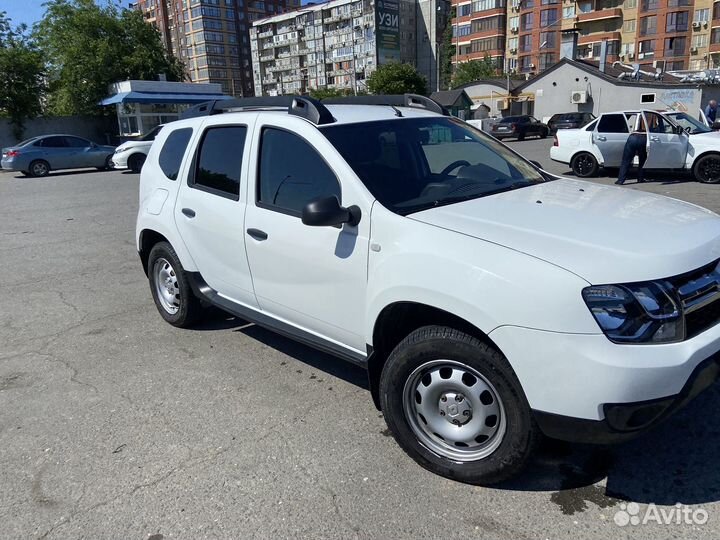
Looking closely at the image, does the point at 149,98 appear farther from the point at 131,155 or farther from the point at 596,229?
the point at 596,229

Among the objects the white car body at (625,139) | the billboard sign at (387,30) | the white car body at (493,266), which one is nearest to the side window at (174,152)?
the white car body at (493,266)

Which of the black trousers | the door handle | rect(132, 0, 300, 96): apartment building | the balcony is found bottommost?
the black trousers

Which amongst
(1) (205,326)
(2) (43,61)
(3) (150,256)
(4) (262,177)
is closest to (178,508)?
(4) (262,177)

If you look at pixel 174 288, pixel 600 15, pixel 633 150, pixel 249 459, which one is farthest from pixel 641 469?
pixel 600 15

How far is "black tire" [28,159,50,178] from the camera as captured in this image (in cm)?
2169

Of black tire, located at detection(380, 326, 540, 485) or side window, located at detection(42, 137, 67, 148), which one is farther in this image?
side window, located at detection(42, 137, 67, 148)

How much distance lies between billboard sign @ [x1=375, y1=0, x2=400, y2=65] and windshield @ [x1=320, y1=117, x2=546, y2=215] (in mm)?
99684

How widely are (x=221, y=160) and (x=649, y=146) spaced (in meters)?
12.0

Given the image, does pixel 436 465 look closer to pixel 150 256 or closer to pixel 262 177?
pixel 262 177

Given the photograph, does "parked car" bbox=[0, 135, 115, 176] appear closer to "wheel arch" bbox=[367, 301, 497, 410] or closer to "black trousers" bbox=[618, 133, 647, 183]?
"black trousers" bbox=[618, 133, 647, 183]

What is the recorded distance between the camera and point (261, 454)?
3.12 meters

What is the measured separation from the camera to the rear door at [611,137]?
13.9 meters

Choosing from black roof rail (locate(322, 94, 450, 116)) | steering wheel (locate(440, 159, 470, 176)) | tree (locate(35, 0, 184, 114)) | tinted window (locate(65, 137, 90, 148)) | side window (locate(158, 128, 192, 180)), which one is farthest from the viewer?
tree (locate(35, 0, 184, 114))

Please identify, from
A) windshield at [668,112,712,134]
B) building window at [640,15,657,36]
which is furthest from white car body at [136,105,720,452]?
building window at [640,15,657,36]
